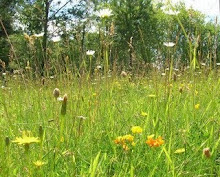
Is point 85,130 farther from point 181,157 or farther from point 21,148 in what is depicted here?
point 181,157

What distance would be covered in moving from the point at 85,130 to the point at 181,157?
0.51 metres

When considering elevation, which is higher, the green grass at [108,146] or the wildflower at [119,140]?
the wildflower at [119,140]

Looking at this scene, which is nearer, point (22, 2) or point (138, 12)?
point (22, 2)

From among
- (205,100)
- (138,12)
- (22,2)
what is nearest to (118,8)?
(138,12)

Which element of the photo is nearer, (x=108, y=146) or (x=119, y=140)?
(x=119, y=140)

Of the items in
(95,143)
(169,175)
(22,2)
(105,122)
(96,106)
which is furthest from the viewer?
(22,2)

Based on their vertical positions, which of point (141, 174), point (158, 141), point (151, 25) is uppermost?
point (151, 25)

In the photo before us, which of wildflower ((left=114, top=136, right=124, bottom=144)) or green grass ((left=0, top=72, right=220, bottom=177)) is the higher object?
wildflower ((left=114, top=136, right=124, bottom=144))

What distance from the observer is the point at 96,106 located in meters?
1.75

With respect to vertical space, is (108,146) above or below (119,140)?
below

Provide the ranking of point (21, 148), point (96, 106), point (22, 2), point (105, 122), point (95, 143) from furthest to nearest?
1. point (22, 2)
2. point (105, 122)
3. point (96, 106)
4. point (95, 143)
5. point (21, 148)

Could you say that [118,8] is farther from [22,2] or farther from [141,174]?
[141,174]

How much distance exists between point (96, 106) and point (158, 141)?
576 millimetres

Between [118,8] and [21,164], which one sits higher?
[118,8]
